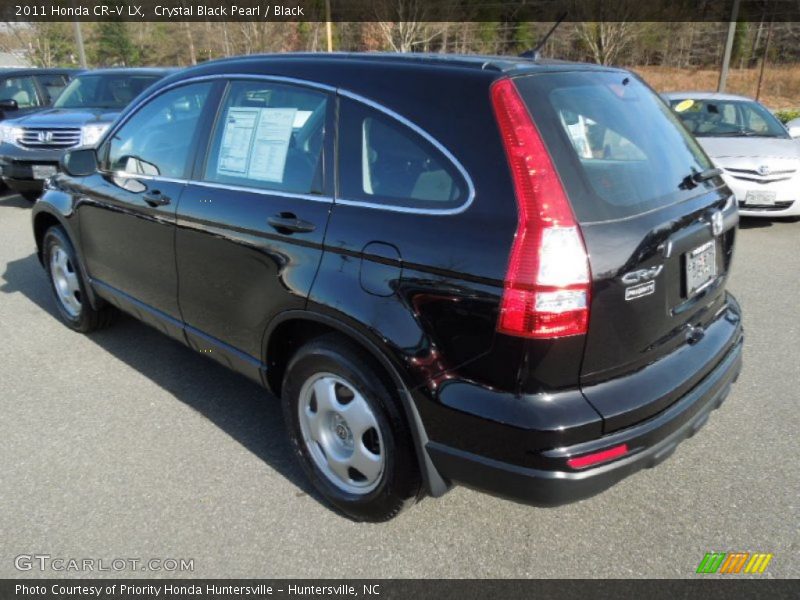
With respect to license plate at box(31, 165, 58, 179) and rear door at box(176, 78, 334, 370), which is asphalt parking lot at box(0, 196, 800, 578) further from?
license plate at box(31, 165, 58, 179)

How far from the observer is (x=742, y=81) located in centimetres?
3581

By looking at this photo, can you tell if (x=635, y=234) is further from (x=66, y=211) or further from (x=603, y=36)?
(x=603, y=36)

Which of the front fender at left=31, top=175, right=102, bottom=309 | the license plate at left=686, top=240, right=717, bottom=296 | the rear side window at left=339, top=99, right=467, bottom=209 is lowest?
the front fender at left=31, top=175, right=102, bottom=309

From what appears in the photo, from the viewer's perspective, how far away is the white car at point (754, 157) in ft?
23.1

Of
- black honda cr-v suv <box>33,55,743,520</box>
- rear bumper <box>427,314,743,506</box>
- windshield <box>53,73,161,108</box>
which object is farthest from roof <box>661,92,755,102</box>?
windshield <box>53,73,161,108</box>

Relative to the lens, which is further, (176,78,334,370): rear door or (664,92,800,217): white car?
(664,92,800,217): white car

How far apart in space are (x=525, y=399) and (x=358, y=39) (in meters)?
37.6

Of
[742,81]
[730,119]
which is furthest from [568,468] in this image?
[742,81]

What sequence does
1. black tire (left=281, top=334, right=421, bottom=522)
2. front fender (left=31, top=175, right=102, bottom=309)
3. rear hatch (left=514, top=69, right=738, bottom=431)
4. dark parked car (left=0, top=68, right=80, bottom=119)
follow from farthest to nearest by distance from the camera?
dark parked car (left=0, top=68, right=80, bottom=119), front fender (left=31, top=175, right=102, bottom=309), black tire (left=281, top=334, right=421, bottom=522), rear hatch (left=514, top=69, right=738, bottom=431)

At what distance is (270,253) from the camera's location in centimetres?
256

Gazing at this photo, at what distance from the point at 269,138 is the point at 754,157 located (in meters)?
6.56

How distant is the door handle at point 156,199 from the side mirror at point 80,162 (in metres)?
0.80

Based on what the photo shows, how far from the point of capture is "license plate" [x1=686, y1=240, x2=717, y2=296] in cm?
229

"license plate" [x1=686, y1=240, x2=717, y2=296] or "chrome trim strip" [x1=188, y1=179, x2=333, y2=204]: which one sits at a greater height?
"chrome trim strip" [x1=188, y1=179, x2=333, y2=204]
